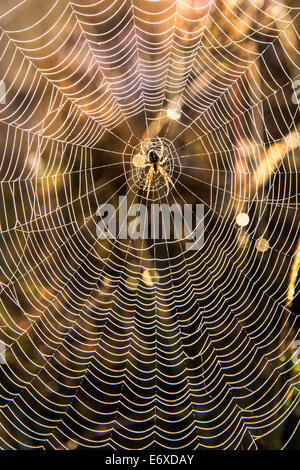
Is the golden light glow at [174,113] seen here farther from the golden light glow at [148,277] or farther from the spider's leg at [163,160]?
the golden light glow at [148,277]

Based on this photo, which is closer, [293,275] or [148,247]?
[293,275]

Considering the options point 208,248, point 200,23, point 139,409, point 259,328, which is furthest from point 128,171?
point 139,409

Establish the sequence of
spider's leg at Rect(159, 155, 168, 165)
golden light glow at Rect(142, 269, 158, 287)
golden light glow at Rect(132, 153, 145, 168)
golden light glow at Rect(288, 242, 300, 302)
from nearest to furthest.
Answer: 1. golden light glow at Rect(288, 242, 300, 302)
2. golden light glow at Rect(142, 269, 158, 287)
3. golden light glow at Rect(132, 153, 145, 168)
4. spider's leg at Rect(159, 155, 168, 165)

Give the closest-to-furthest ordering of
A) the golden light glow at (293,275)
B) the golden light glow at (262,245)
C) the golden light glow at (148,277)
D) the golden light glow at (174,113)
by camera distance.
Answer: the golden light glow at (293,275)
the golden light glow at (262,245)
the golden light glow at (174,113)
the golden light glow at (148,277)

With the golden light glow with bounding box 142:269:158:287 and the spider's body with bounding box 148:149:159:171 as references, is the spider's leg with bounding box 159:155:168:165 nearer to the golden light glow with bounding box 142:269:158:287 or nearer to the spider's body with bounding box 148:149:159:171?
the spider's body with bounding box 148:149:159:171

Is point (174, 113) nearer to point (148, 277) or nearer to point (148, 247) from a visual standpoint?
point (148, 247)

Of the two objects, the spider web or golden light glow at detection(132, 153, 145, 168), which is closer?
the spider web

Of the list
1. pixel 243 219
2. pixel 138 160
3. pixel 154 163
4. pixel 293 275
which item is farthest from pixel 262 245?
pixel 138 160

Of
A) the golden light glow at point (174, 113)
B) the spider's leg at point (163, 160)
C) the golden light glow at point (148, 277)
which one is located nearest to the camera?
the golden light glow at point (174, 113)

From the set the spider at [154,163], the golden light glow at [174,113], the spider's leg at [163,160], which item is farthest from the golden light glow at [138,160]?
the golden light glow at [174,113]

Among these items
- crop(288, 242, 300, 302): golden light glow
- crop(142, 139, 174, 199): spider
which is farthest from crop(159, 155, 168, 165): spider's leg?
crop(288, 242, 300, 302): golden light glow
